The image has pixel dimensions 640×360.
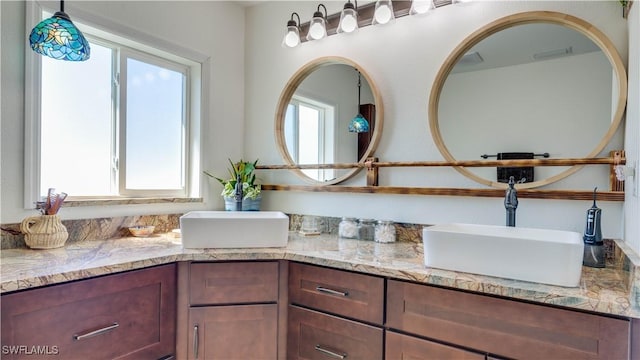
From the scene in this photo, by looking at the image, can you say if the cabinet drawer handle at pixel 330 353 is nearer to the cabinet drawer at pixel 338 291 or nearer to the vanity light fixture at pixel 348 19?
the cabinet drawer at pixel 338 291

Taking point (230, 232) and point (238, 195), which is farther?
point (238, 195)

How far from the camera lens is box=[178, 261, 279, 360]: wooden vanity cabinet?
1.43 metres

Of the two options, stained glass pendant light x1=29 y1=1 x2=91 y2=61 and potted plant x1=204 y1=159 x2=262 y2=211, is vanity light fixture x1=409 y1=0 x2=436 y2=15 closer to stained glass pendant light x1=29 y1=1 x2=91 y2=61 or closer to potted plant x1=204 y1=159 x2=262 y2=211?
potted plant x1=204 y1=159 x2=262 y2=211

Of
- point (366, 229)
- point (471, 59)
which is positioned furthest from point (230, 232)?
point (471, 59)

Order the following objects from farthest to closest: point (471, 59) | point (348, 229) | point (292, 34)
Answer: point (292, 34) < point (348, 229) < point (471, 59)

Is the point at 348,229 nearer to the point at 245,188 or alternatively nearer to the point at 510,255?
the point at 245,188

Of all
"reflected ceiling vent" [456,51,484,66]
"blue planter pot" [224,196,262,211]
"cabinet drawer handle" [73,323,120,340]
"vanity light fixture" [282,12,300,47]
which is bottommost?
"cabinet drawer handle" [73,323,120,340]

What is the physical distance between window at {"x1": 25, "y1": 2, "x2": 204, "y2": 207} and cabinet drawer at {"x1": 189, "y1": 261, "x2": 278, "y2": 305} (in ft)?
2.57

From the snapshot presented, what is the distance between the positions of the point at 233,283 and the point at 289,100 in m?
1.23

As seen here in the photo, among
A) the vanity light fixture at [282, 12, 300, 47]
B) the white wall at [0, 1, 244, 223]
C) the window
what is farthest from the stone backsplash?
the vanity light fixture at [282, 12, 300, 47]

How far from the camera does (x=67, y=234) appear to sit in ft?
4.91

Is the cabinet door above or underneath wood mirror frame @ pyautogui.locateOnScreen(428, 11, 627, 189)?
underneath

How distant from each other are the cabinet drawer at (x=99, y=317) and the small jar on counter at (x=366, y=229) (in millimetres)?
916

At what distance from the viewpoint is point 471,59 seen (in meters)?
1.63
